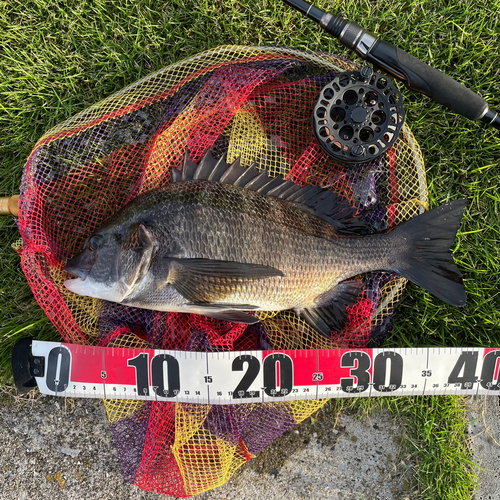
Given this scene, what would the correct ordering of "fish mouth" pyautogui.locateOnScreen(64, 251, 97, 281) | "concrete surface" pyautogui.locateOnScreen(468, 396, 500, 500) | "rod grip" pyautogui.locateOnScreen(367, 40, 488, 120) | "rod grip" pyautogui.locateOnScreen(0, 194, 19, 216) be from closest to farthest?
"fish mouth" pyautogui.locateOnScreen(64, 251, 97, 281), "rod grip" pyautogui.locateOnScreen(367, 40, 488, 120), "rod grip" pyautogui.locateOnScreen(0, 194, 19, 216), "concrete surface" pyautogui.locateOnScreen(468, 396, 500, 500)

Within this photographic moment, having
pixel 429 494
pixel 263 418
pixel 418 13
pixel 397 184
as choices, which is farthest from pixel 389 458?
pixel 418 13

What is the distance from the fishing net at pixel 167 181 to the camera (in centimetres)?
259

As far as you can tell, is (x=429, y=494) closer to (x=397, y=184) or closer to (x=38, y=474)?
(x=397, y=184)

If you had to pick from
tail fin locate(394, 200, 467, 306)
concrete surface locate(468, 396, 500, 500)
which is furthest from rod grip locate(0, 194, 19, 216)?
concrete surface locate(468, 396, 500, 500)

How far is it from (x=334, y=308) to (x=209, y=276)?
0.86 m

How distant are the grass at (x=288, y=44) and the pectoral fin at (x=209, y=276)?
4.20 feet

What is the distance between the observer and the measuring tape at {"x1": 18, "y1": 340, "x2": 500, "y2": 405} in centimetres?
252

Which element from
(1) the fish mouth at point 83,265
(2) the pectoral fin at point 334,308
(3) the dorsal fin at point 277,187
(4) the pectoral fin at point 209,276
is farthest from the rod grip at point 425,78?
→ (1) the fish mouth at point 83,265

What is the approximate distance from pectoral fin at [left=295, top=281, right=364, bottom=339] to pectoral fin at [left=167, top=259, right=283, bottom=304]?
421 millimetres

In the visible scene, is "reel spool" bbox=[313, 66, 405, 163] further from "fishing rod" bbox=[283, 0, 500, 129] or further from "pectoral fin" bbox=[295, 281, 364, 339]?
"pectoral fin" bbox=[295, 281, 364, 339]

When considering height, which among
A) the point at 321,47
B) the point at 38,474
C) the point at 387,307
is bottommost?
the point at 38,474

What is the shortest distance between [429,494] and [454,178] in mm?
2320

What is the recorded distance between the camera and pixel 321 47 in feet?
9.87

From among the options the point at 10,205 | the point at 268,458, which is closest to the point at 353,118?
the point at 10,205
